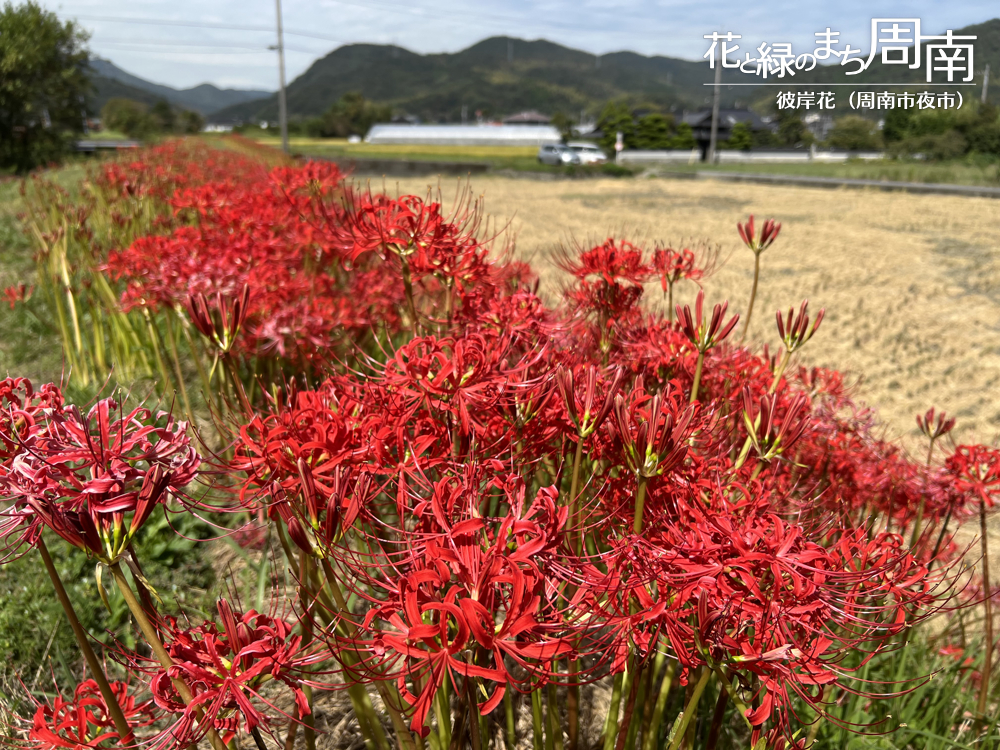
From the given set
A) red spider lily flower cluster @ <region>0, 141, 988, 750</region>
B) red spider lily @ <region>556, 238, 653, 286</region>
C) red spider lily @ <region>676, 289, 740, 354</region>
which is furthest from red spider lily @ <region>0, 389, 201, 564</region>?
red spider lily @ <region>556, 238, 653, 286</region>

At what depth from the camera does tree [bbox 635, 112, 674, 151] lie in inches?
2542

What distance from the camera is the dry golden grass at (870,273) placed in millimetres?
6637

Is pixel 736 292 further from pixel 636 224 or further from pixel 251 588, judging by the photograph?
pixel 251 588

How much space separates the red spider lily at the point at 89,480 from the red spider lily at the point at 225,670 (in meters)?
0.23

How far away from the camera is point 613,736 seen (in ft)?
5.18

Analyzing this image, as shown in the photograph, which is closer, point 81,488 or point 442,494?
point 81,488

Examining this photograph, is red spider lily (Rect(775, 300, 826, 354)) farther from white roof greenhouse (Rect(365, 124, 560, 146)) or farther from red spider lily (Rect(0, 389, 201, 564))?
white roof greenhouse (Rect(365, 124, 560, 146))

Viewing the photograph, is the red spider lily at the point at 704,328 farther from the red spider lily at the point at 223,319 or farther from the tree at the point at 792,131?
the tree at the point at 792,131

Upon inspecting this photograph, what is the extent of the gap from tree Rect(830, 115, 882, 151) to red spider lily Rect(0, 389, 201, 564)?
68.0 metres

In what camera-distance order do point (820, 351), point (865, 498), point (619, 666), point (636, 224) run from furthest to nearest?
point (636, 224), point (820, 351), point (865, 498), point (619, 666)

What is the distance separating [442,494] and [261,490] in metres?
0.48

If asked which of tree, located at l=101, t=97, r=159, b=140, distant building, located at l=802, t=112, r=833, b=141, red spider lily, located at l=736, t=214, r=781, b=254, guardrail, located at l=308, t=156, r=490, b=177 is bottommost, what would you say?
red spider lily, located at l=736, t=214, r=781, b=254

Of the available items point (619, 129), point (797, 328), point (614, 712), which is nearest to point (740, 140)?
point (619, 129)

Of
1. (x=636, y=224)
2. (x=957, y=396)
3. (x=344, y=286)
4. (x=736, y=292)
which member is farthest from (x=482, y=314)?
(x=636, y=224)
